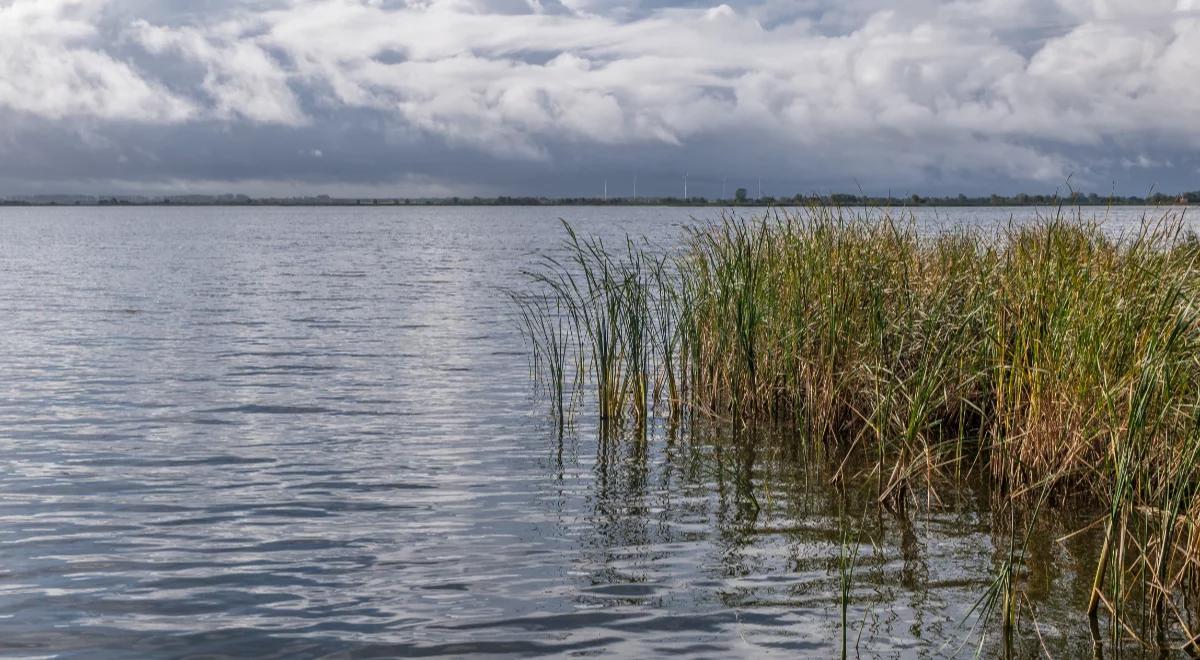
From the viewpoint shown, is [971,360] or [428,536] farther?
[971,360]

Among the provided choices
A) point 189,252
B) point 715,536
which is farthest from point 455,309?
point 189,252

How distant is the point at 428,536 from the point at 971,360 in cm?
572

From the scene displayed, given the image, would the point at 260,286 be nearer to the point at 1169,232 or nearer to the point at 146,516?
the point at 146,516

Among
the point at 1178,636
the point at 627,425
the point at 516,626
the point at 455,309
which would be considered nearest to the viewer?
the point at 1178,636

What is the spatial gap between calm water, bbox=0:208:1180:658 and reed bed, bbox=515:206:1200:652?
0.67 meters

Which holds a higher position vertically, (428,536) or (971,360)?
(971,360)

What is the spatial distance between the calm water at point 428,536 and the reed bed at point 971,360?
0.67 meters

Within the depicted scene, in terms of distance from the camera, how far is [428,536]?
919 centimetres

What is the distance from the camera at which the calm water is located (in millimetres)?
7000

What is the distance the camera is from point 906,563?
8.23 m

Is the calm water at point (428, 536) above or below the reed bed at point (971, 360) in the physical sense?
below

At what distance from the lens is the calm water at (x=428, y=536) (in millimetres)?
7000

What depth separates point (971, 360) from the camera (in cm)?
1077

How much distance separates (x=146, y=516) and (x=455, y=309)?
21.0 m
